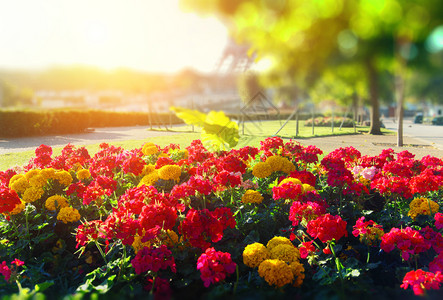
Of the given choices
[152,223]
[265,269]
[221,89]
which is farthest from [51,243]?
[221,89]

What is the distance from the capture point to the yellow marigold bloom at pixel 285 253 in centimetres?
203

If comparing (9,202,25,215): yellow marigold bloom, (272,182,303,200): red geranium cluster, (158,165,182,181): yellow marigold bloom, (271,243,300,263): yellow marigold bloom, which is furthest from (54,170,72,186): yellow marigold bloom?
(271,243,300,263): yellow marigold bloom

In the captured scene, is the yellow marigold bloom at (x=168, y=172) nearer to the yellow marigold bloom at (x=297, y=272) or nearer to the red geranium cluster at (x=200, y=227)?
the red geranium cluster at (x=200, y=227)

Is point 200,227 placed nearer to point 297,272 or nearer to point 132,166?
point 297,272

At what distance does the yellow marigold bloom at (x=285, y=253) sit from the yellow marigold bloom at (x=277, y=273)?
0.19 metres

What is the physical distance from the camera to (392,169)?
343 centimetres

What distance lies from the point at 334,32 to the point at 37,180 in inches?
136

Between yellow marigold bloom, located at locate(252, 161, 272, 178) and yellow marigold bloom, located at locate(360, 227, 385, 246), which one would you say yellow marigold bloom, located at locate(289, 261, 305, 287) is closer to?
yellow marigold bloom, located at locate(360, 227, 385, 246)

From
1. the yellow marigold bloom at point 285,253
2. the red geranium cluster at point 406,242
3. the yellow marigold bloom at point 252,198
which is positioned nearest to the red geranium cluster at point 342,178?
the yellow marigold bloom at point 252,198

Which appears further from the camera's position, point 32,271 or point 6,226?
point 6,226

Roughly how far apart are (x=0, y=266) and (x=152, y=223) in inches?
45.9

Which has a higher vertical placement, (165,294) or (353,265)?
(165,294)

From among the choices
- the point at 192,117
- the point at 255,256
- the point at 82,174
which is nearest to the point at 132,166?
the point at 82,174

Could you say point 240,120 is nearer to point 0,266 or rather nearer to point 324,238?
point 324,238
